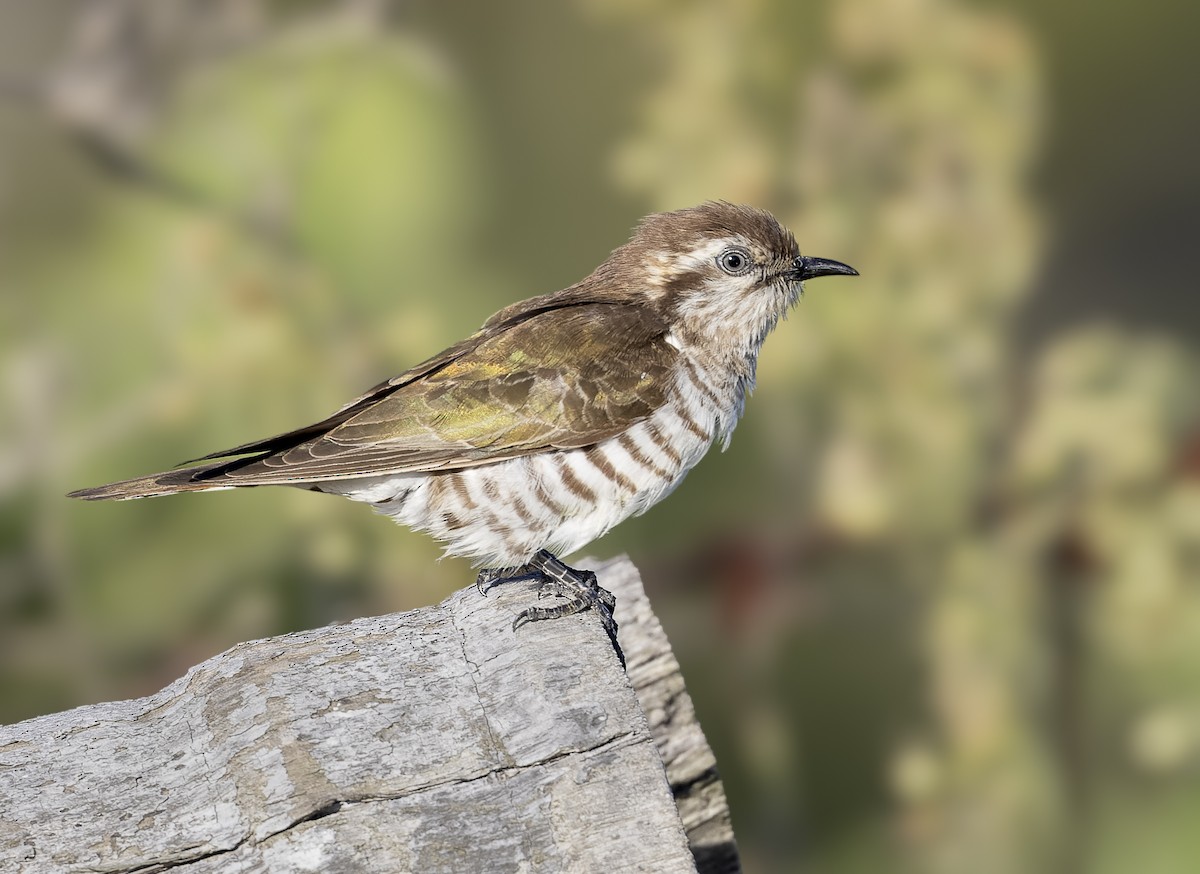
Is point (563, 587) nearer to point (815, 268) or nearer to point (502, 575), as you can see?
point (502, 575)

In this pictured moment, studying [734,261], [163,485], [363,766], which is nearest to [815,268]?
[734,261]

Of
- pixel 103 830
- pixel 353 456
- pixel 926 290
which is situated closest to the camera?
pixel 103 830

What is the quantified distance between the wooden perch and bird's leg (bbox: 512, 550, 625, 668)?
0.10 metres

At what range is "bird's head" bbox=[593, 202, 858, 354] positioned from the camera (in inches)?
136

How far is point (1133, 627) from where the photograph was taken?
493cm

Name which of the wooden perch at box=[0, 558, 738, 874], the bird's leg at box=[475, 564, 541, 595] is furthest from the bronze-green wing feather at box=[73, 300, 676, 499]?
the wooden perch at box=[0, 558, 738, 874]

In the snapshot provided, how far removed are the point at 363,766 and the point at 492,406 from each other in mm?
1128

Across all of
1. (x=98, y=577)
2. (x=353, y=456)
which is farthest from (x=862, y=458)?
(x=98, y=577)

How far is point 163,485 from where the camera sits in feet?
9.67

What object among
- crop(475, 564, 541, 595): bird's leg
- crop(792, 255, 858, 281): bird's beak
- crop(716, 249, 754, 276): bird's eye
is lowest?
crop(475, 564, 541, 595): bird's leg

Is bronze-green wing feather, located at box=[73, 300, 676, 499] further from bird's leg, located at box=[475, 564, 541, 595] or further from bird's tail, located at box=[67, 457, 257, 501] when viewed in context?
bird's leg, located at box=[475, 564, 541, 595]

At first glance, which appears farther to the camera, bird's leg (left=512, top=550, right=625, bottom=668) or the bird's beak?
the bird's beak

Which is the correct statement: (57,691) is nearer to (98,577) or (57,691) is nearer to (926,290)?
(98,577)

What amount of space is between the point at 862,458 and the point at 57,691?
120 inches
